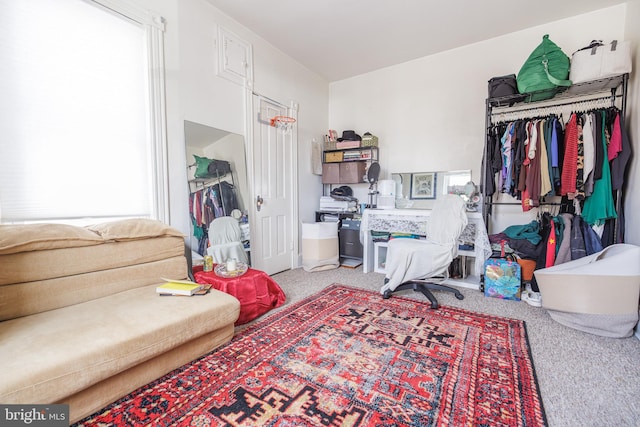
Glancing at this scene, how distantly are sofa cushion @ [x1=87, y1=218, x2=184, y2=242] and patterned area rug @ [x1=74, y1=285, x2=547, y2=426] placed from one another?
93 centimetres

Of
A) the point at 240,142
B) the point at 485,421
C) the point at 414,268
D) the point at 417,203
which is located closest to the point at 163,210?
the point at 240,142

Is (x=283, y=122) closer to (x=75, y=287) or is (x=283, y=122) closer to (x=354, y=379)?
(x=75, y=287)

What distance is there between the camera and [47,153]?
174 cm

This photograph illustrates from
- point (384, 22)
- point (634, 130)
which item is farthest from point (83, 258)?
point (634, 130)

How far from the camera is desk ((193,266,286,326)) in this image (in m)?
2.09

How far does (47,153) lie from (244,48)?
209 cm

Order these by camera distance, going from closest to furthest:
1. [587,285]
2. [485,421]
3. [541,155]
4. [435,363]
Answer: [485,421] → [435,363] → [587,285] → [541,155]

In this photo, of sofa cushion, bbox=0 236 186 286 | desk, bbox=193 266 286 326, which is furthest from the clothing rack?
sofa cushion, bbox=0 236 186 286

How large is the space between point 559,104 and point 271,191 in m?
3.36

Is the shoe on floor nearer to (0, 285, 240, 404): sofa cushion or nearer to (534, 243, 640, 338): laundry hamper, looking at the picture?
(534, 243, 640, 338): laundry hamper

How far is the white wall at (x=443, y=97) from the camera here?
2.88 meters

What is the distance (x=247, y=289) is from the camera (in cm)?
216

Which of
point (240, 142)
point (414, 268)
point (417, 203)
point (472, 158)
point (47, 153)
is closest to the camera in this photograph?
point (47, 153)

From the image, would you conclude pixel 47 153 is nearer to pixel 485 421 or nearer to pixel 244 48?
pixel 244 48
